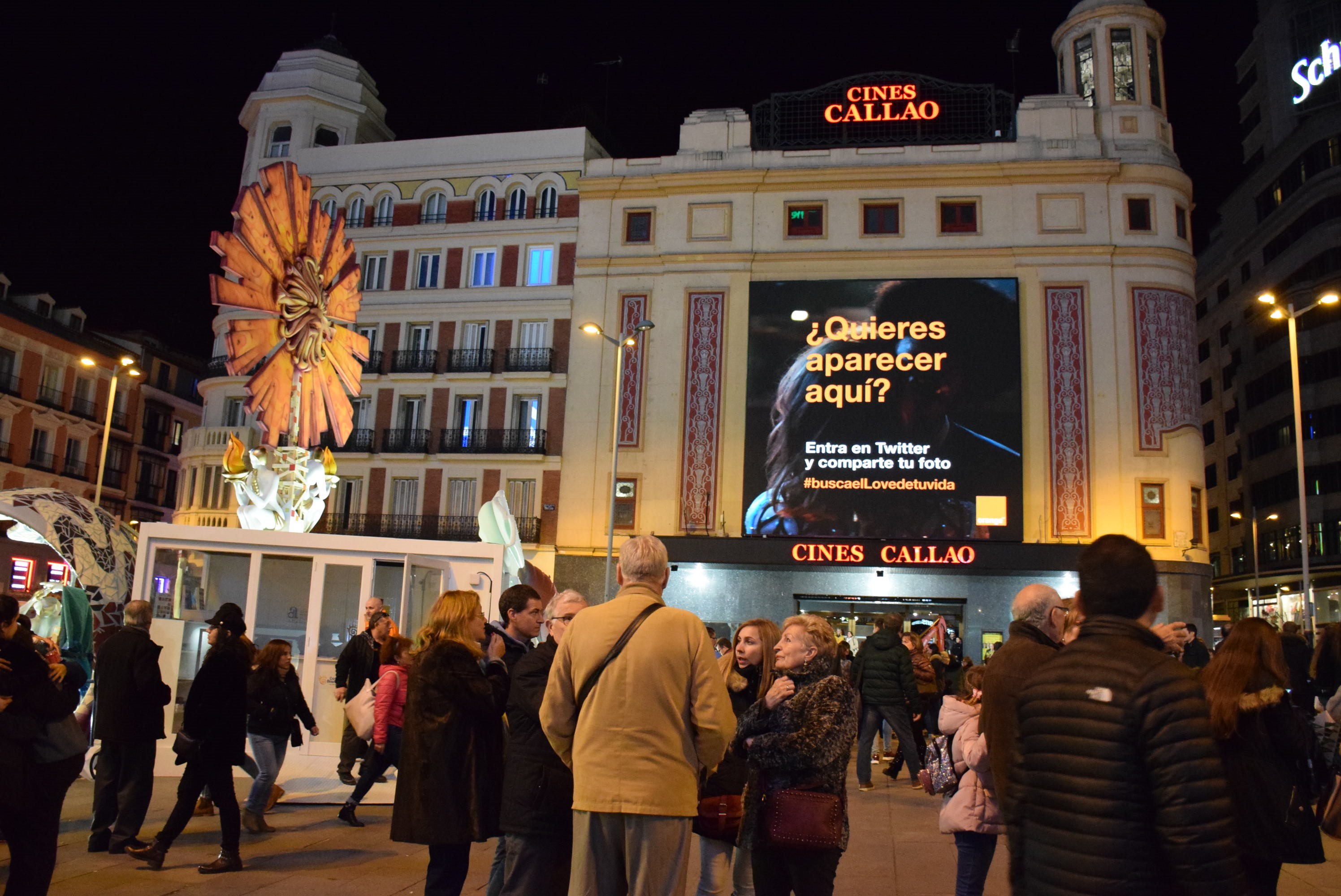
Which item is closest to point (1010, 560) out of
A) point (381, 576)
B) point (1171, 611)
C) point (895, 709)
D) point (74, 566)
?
point (1171, 611)

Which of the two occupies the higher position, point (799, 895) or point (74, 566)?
point (74, 566)

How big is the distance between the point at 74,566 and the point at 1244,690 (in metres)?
11.7

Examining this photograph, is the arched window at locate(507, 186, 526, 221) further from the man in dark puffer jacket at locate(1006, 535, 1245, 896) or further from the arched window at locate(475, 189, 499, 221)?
the man in dark puffer jacket at locate(1006, 535, 1245, 896)

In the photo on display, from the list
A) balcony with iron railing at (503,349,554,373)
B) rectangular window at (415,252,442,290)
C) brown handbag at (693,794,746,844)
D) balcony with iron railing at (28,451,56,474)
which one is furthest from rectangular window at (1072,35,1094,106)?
balcony with iron railing at (28,451,56,474)

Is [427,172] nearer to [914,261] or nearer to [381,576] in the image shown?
[914,261]

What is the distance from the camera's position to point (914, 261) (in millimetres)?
29125

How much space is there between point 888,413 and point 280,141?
23.3 metres

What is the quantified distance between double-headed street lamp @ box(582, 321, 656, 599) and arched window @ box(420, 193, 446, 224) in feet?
21.8

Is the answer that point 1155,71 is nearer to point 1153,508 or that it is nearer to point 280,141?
point 1153,508

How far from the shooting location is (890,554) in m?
27.0

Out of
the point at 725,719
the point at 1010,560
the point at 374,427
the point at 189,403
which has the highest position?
the point at 189,403

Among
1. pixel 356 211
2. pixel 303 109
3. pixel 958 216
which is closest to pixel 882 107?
pixel 958 216

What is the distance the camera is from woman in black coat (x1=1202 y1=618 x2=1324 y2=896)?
4219mm

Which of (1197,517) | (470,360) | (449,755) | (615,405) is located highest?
(470,360)
